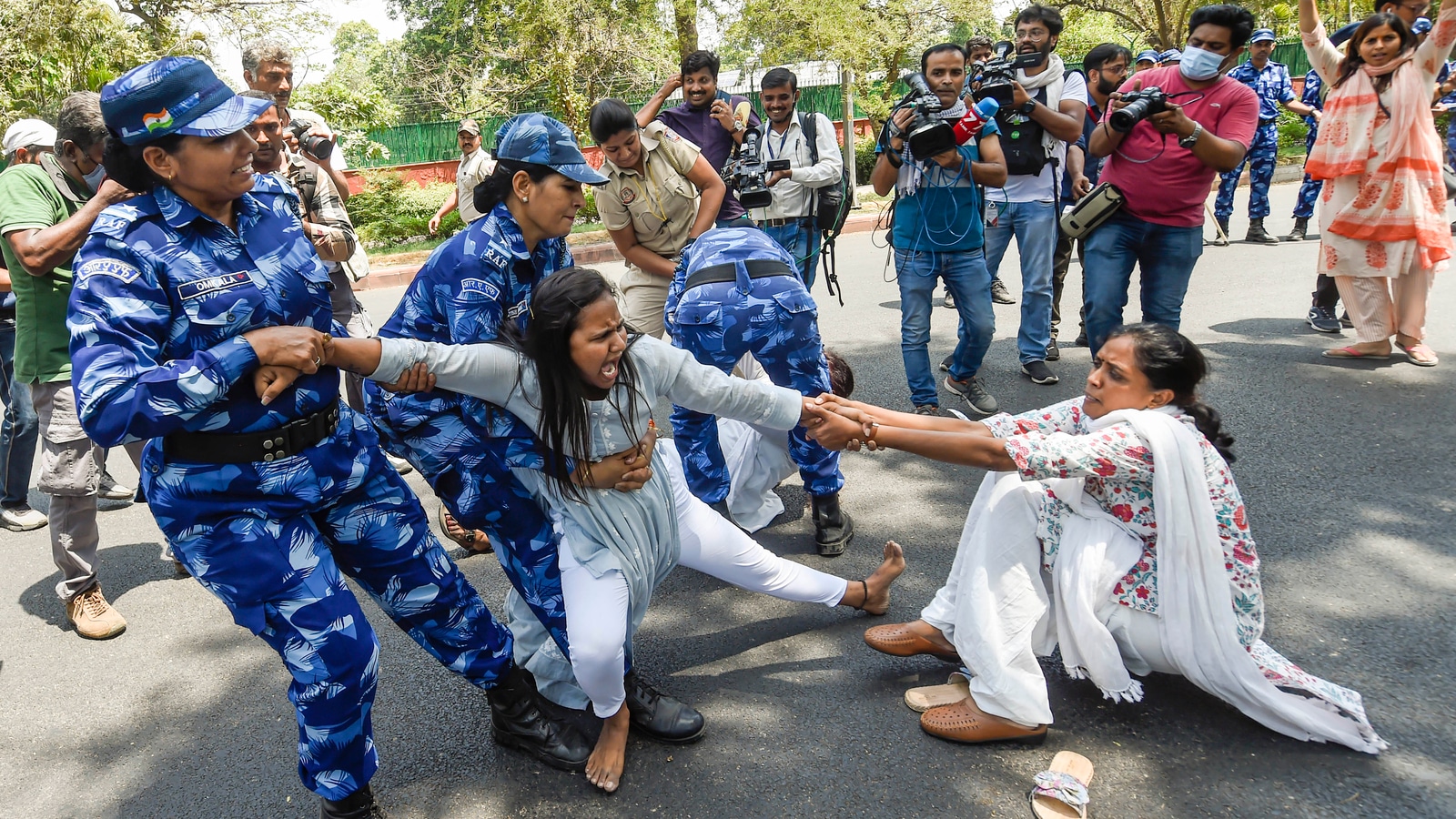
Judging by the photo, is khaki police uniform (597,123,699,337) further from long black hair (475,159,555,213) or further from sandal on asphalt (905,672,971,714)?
sandal on asphalt (905,672,971,714)

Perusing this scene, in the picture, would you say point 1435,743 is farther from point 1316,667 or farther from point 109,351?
point 109,351

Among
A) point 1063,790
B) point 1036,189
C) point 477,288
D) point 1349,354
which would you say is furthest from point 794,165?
point 1063,790

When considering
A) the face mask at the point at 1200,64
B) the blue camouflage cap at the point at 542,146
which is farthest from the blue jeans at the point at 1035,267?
the blue camouflage cap at the point at 542,146

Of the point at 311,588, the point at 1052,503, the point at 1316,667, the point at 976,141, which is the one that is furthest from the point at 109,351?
the point at 976,141

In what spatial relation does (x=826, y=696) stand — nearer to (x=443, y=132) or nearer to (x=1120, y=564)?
(x=1120, y=564)

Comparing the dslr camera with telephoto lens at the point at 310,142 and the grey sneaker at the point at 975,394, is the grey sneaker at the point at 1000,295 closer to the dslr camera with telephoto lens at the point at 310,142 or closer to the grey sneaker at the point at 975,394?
the grey sneaker at the point at 975,394

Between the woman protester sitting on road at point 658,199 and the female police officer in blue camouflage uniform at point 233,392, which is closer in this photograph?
the female police officer in blue camouflage uniform at point 233,392

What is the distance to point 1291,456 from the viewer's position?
13.8 ft

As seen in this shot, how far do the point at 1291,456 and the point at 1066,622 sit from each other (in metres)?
2.37

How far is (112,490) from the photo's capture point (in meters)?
4.97

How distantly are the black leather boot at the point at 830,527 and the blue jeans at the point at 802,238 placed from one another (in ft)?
6.34

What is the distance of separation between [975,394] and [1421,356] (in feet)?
8.24

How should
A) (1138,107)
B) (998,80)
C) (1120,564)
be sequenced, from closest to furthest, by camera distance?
(1120,564)
(1138,107)
(998,80)

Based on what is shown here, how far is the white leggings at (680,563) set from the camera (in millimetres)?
2402
